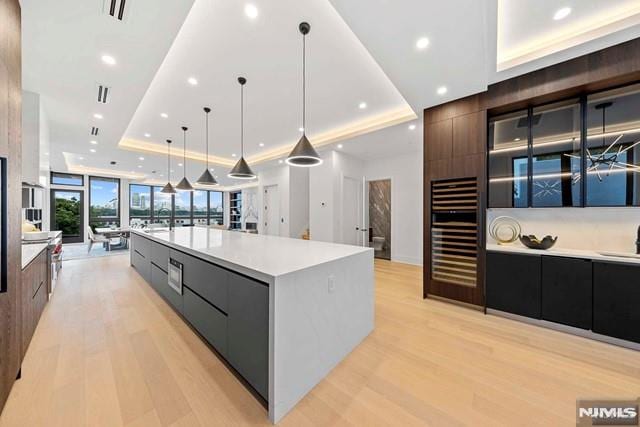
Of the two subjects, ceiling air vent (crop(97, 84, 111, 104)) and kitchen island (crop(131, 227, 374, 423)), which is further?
ceiling air vent (crop(97, 84, 111, 104))

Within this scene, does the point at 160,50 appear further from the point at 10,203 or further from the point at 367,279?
the point at 367,279

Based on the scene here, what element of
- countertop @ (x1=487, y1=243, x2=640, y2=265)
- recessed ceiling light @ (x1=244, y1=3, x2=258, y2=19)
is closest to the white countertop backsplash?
countertop @ (x1=487, y1=243, x2=640, y2=265)

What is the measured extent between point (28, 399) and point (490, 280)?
4.31 m

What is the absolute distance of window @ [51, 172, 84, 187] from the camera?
8.80 m

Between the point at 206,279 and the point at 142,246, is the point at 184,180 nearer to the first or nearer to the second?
the point at 142,246

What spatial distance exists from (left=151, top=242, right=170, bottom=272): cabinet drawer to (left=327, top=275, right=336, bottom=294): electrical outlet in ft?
7.77

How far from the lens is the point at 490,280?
114 inches

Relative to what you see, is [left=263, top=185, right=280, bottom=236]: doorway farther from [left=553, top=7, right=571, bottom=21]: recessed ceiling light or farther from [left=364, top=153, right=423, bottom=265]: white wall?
[left=553, top=7, right=571, bottom=21]: recessed ceiling light

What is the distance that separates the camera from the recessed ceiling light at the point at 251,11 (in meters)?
2.05

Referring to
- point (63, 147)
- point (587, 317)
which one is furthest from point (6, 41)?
point (63, 147)

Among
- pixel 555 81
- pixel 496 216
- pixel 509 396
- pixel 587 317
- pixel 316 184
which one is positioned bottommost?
pixel 509 396

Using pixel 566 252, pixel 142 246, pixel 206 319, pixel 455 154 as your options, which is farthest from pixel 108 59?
pixel 566 252

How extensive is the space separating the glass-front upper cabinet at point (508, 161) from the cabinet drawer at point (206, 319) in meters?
3.37

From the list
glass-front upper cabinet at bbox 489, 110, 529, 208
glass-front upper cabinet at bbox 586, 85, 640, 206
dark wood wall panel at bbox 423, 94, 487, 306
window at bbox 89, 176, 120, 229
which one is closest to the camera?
glass-front upper cabinet at bbox 586, 85, 640, 206
